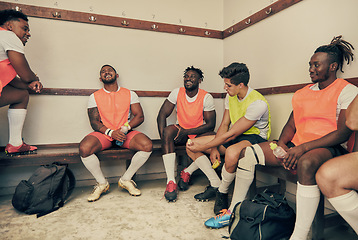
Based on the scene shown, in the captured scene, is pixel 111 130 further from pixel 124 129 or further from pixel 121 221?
pixel 121 221

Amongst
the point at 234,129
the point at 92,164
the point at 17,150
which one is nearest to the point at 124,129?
the point at 92,164

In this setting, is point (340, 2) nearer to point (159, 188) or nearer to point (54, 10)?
point (159, 188)

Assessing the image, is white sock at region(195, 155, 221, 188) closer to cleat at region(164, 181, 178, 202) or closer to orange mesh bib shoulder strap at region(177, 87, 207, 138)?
cleat at region(164, 181, 178, 202)

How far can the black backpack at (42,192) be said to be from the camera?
2.17m

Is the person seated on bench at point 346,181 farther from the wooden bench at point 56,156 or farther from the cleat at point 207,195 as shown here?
the wooden bench at point 56,156

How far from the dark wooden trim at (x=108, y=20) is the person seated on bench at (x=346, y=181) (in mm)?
2464

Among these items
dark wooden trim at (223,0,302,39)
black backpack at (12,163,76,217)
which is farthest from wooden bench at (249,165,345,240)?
black backpack at (12,163,76,217)

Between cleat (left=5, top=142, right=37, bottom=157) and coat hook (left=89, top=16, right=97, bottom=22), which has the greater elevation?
coat hook (left=89, top=16, right=97, bottom=22)

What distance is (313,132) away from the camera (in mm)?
1782

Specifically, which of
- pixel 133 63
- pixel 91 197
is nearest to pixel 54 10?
pixel 133 63

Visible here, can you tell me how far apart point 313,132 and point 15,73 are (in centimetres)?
262

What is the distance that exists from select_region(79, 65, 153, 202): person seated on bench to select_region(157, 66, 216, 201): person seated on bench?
0.77ft

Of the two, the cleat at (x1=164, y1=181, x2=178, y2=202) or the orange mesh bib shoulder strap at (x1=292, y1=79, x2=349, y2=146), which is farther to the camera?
the cleat at (x1=164, y1=181, x2=178, y2=202)

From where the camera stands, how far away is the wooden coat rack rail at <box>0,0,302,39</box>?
2.62 m
